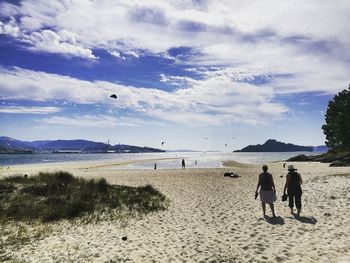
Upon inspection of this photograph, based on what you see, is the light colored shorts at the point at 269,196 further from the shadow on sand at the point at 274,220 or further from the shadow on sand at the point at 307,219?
the shadow on sand at the point at 307,219

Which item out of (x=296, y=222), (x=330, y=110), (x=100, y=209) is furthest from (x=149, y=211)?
(x=330, y=110)

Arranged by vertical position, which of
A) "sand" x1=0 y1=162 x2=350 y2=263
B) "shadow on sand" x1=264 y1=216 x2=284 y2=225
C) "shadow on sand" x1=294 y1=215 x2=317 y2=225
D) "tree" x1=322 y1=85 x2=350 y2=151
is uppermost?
"tree" x1=322 y1=85 x2=350 y2=151

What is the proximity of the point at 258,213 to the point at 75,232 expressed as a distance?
23.7 ft

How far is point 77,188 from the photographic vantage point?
20.9 m

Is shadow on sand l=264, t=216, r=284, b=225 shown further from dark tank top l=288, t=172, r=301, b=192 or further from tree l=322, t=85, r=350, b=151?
tree l=322, t=85, r=350, b=151

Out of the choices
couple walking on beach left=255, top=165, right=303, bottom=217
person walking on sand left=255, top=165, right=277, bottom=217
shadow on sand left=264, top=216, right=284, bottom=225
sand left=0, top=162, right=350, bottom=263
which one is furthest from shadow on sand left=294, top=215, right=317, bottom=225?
person walking on sand left=255, top=165, right=277, bottom=217

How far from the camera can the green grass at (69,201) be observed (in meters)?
15.0

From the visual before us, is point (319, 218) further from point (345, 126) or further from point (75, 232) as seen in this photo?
point (345, 126)

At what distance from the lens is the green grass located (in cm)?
1503

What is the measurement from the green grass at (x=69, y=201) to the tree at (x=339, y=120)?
46.5m

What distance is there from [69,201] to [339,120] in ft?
175

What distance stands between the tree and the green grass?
153ft

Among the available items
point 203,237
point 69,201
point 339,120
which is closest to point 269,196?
point 203,237

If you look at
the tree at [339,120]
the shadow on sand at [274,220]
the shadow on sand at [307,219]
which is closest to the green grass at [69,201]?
the shadow on sand at [274,220]
